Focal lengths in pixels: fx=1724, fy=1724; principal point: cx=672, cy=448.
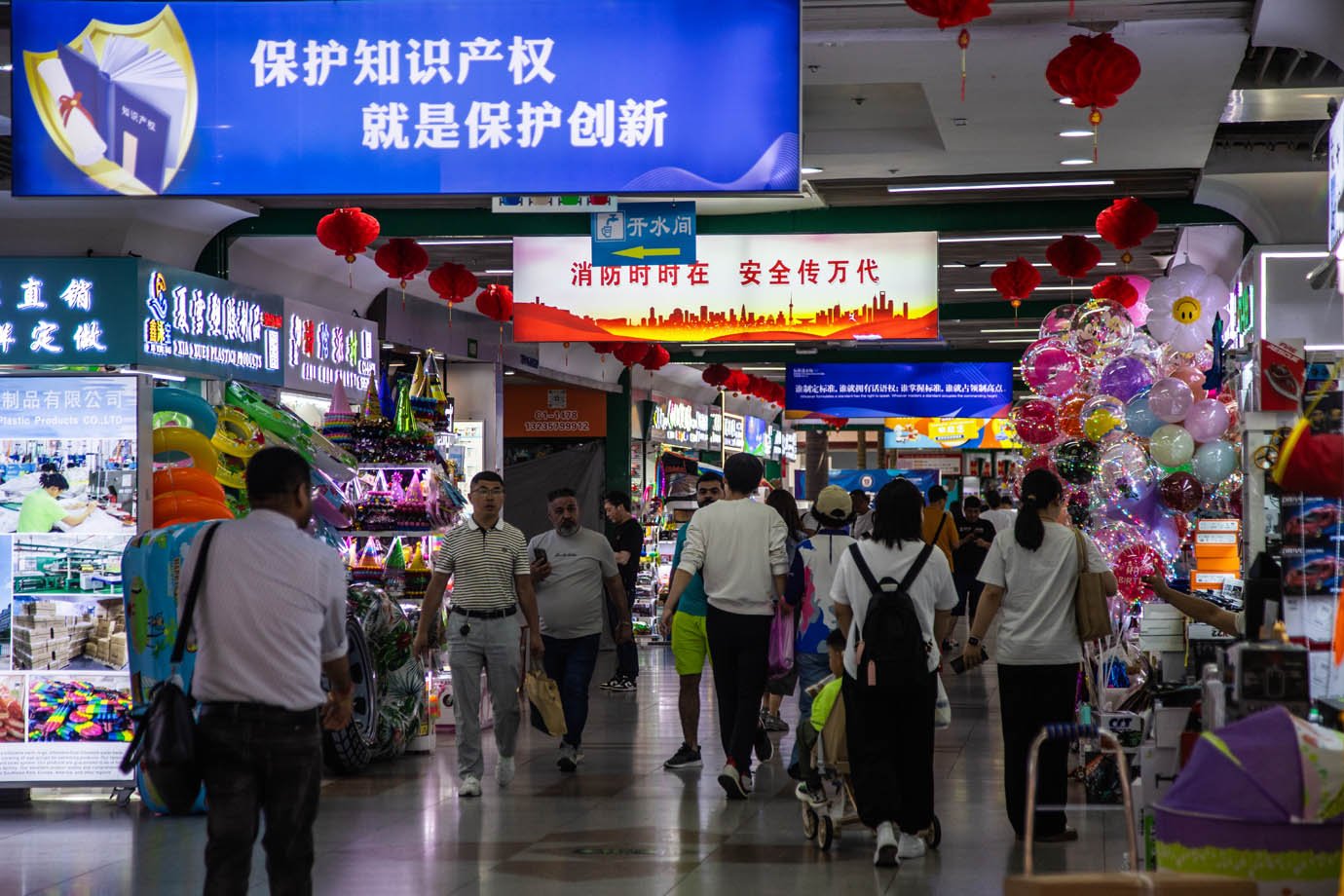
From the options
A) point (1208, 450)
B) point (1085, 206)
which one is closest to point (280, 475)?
point (1208, 450)

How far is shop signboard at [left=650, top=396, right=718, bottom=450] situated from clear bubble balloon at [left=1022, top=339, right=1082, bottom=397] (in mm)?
11954

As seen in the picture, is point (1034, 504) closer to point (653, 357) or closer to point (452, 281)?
point (452, 281)

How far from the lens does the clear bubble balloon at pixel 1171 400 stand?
31.3 ft

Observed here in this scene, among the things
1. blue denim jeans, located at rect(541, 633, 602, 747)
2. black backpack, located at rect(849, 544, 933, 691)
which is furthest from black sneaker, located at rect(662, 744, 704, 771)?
black backpack, located at rect(849, 544, 933, 691)

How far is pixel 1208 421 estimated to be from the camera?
948 centimetres

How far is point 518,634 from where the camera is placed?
8.45 meters

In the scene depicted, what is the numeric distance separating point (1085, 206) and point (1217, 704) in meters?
8.98

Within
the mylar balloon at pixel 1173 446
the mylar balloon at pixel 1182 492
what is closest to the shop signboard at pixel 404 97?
the mylar balloon at pixel 1173 446

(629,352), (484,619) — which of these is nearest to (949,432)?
(629,352)

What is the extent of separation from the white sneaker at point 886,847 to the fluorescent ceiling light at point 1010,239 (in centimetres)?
903

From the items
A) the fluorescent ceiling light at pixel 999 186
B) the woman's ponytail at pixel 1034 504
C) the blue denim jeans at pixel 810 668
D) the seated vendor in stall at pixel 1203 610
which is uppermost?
the fluorescent ceiling light at pixel 999 186

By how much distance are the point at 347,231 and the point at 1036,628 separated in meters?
5.44

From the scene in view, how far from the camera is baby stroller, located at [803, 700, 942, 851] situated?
22.2ft

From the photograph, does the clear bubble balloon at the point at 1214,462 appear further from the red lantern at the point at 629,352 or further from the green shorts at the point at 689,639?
the red lantern at the point at 629,352
